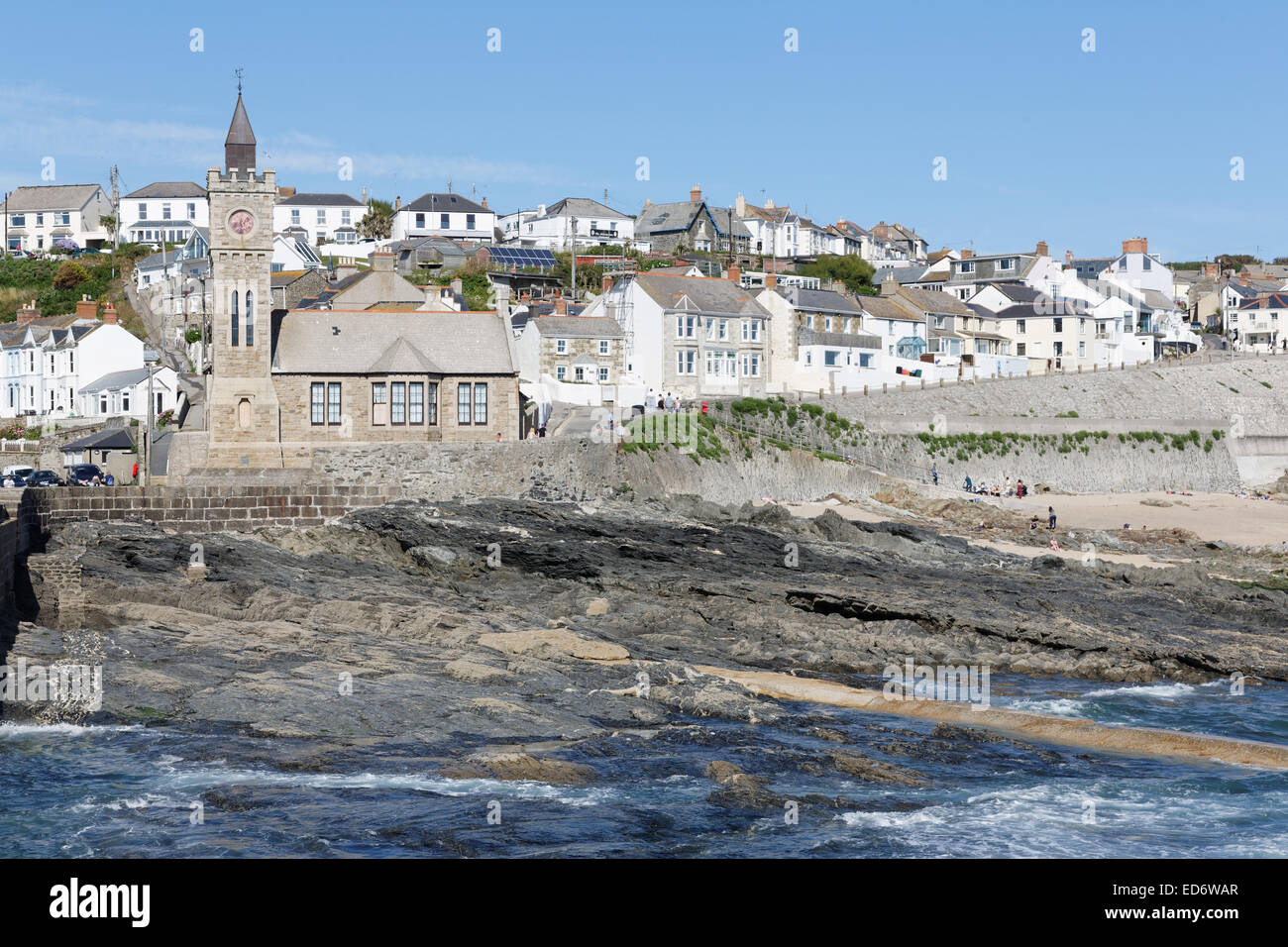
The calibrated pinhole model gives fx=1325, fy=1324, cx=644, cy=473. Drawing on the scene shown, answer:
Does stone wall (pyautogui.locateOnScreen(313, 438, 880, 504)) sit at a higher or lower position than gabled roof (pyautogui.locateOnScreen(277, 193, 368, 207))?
lower

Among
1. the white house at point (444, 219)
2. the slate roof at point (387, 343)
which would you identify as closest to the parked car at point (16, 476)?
the slate roof at point (387, 343)

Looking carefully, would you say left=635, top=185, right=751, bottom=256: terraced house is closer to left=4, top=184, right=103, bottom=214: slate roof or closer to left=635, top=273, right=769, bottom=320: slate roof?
left=635, top=273, right=769, bottom=320: slate roof

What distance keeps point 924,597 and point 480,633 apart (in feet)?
35.7

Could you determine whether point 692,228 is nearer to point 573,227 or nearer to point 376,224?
point 573,227

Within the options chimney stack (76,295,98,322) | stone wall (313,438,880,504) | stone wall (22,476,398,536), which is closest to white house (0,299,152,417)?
chimney stack (76,295,98,322)

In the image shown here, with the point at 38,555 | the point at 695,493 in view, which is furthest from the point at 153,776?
the point at 695,493

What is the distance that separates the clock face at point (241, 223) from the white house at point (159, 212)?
2475 inches

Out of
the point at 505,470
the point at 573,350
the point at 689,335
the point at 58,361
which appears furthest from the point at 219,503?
the point at 58,361

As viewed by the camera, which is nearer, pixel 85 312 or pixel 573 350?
pixel 573 350

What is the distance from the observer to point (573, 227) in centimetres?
10544

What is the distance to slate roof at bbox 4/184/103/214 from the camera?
109 metres

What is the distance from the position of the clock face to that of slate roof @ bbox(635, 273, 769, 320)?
20.7 meters

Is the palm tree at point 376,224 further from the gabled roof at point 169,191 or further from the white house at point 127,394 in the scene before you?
the white house at point 127,394

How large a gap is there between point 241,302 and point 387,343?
209 inches
